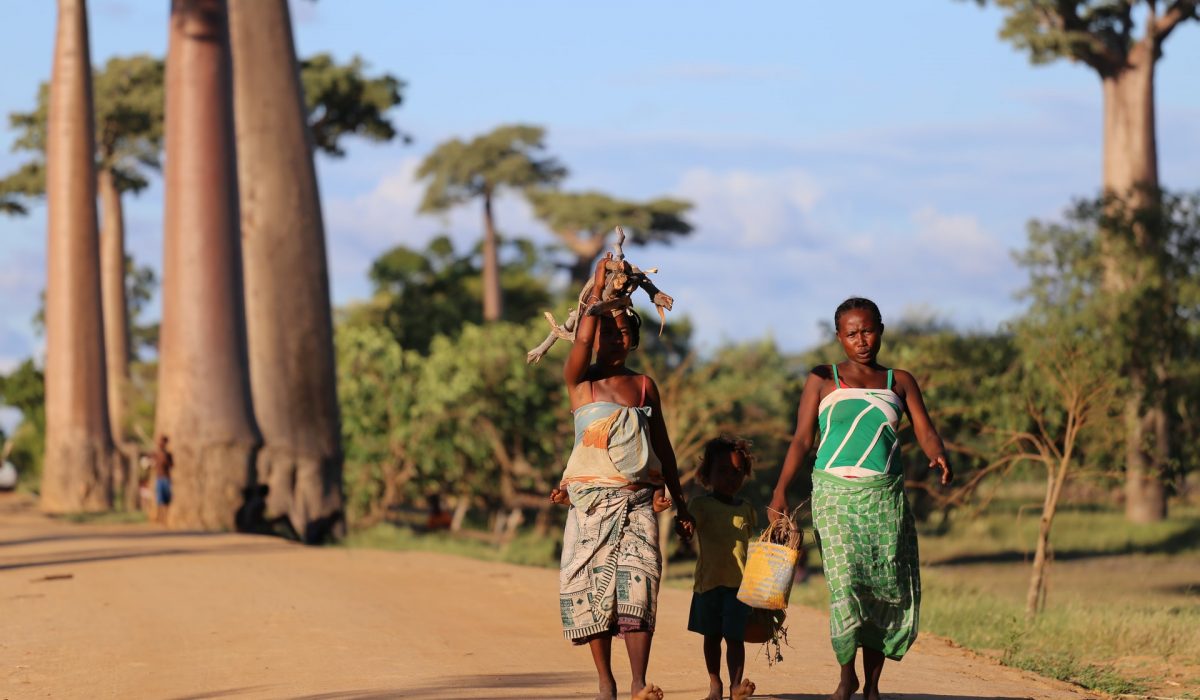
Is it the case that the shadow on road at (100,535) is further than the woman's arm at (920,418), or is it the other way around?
the shadow on road at (100,535)

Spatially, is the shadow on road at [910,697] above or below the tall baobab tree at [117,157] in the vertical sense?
below

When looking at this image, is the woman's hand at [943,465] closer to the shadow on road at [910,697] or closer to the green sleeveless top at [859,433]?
the green sleeveless top at [859,433]

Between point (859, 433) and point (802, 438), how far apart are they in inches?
9.3

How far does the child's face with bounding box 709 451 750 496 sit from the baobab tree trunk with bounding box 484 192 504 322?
5121 centimetres

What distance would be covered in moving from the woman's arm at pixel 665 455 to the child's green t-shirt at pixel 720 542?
0.21 metres

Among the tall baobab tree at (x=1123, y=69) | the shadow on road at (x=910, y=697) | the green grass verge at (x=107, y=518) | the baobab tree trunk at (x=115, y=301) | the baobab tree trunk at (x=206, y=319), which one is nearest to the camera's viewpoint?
the shadow on road at (x=910, y=697)

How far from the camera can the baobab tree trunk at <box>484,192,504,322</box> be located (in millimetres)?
59281

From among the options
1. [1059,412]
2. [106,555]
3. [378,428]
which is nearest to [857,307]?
[106,555]

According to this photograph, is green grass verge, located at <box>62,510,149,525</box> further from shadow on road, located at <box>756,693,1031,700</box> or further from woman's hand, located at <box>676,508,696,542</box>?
woman's hand, located at <box>676,508,696,542</box>

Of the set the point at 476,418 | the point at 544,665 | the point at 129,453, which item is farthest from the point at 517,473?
the point at 544,665

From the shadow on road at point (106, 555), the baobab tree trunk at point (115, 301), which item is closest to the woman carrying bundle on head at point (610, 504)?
the shadow on road at point (106, 555)

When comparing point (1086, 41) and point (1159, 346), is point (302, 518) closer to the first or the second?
point (1159, 346)

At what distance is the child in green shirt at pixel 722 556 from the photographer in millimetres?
7352

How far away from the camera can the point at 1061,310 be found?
31547 millimetres
